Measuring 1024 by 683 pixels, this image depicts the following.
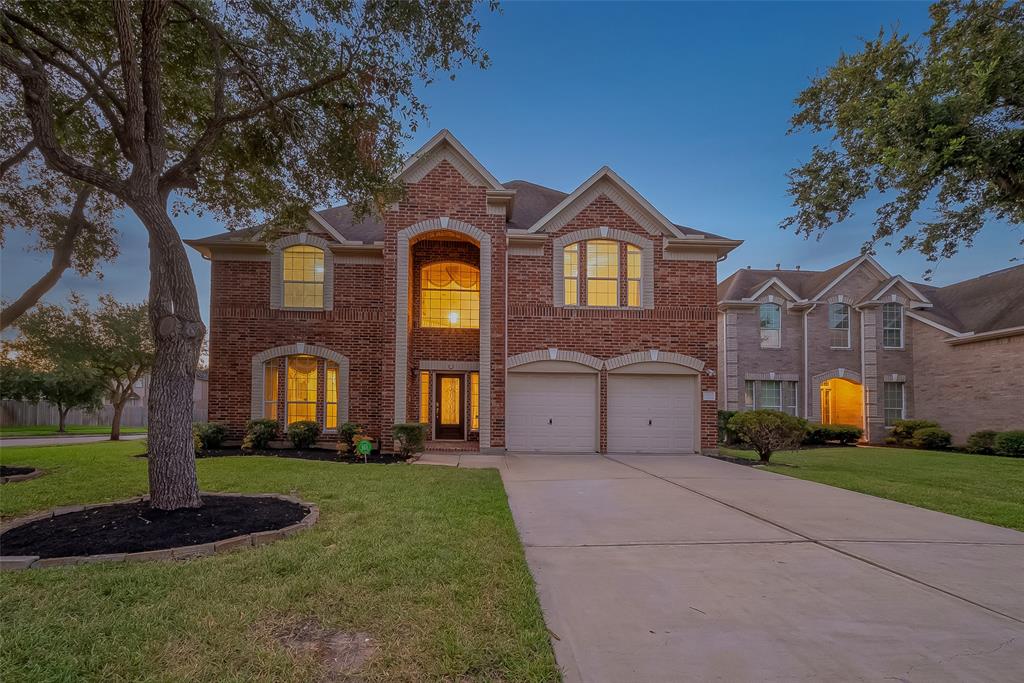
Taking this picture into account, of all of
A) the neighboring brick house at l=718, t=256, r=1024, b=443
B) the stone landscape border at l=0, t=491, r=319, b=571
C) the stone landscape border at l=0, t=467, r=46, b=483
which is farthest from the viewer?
the neighboring brick house at l=718, t=256, r=1024, b=443

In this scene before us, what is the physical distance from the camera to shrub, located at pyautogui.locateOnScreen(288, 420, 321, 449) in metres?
12.2

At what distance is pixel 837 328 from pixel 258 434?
21788 millimetres

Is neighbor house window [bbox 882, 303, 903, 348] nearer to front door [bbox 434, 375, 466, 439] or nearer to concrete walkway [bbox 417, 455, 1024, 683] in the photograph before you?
concrete walkway [bbox 417, 455, 1024, 683]

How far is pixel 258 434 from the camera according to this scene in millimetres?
12062

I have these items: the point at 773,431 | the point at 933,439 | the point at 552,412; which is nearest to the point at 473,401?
the point at 552,412

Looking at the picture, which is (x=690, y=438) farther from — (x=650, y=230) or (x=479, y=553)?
(x=479, y=553)

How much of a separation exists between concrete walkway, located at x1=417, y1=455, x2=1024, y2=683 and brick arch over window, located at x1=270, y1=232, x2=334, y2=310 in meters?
9.19

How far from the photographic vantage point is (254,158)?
8180 millimetres

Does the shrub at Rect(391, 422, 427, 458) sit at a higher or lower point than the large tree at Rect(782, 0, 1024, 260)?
lower

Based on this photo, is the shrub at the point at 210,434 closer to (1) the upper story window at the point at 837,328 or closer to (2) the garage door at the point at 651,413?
(2) the garage door at the point at 651,413

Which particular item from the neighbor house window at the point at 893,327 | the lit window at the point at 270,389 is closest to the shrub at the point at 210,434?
the lit window at the point at 270,389

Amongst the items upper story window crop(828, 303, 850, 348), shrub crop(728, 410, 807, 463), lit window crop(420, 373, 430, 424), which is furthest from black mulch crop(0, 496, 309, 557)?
upper story window crop(828, 303, 850, 348)

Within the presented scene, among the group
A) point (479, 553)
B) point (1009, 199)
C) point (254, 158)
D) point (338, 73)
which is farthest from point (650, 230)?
point (479, 553)

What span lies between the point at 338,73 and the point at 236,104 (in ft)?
7.84
